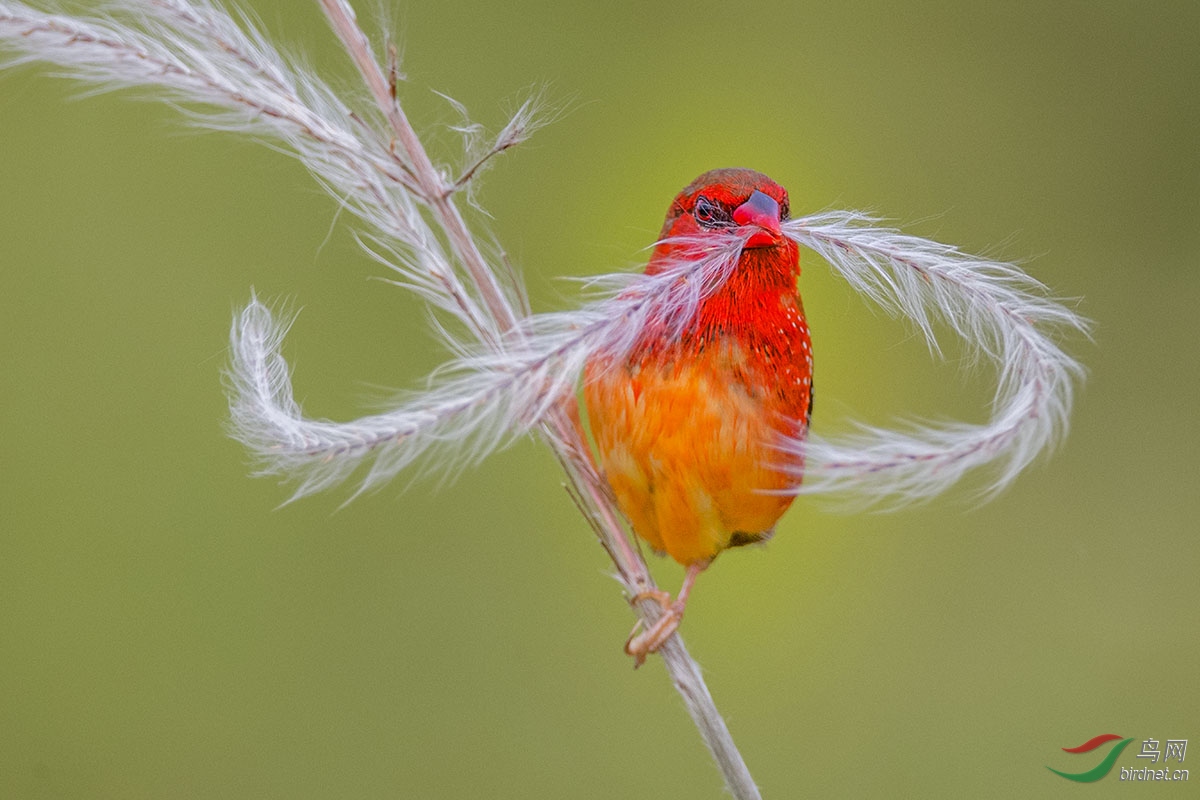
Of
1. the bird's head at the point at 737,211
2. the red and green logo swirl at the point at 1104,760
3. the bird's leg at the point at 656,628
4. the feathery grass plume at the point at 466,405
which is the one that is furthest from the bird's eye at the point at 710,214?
the red and green logo swirl at the point at 1104,760

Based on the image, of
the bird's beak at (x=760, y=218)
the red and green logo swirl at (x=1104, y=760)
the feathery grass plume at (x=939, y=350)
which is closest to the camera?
the feathery grass plume at (x=939, y=350)

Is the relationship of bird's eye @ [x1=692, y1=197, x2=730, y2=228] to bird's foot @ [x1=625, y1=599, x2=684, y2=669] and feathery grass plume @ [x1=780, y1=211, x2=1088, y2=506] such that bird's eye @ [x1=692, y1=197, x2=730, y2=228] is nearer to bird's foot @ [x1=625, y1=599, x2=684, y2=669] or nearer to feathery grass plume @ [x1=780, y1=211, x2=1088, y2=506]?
feathery grass plume @ [x1=780, y1=211, x2=1088, y2=506]

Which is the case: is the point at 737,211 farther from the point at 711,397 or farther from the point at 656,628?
the point at 656,628

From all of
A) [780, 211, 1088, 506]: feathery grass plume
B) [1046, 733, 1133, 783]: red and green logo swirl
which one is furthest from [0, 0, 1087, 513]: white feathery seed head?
[1046, 733, 1133, 783]: red and green logo swirl

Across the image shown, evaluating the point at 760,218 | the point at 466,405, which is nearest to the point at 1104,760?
Answer: the point at 760,218

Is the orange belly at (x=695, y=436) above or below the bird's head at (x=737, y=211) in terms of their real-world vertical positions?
below

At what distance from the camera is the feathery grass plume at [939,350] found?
0.62 metres

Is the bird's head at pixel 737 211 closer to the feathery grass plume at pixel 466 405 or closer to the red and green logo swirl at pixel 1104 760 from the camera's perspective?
the feathery grass plume at pixel 466 405

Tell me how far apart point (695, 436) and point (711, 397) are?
0.03m

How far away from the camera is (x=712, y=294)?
90cm

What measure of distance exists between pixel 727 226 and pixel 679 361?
12 cm

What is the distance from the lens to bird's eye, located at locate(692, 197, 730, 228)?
0.87m

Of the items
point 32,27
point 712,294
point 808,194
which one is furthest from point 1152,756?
point 32,27

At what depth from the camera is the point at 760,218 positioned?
0.84 metres
